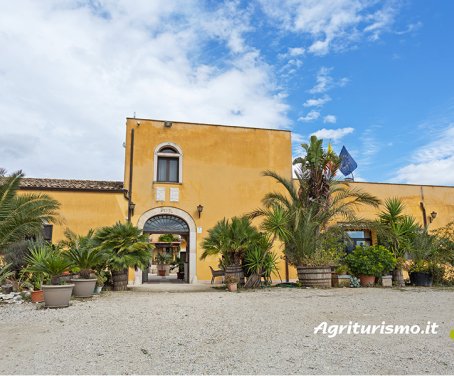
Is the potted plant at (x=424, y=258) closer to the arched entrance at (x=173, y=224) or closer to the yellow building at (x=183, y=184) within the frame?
the yellow building at (x=183, y=184)

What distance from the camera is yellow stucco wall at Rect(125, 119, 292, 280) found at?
15.7 m

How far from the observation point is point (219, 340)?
4723mm

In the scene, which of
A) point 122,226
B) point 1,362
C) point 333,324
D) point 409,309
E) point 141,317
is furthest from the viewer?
point 122,226

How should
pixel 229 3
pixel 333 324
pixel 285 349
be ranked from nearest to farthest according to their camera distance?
pixel 285 349, pixel 333 324, pixel 229 3

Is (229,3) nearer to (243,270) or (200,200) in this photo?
(243,270)

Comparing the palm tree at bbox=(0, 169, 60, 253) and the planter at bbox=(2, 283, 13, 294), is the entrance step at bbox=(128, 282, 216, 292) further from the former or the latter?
the palm tree at bbox=(0, 169, 60, 253)

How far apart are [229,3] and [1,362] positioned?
7.05 m

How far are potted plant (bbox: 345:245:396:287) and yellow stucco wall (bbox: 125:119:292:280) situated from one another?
562 centimetres

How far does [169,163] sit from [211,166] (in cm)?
176

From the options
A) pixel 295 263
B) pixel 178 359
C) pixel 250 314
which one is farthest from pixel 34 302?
pixel 295 263

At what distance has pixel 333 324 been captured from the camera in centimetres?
558

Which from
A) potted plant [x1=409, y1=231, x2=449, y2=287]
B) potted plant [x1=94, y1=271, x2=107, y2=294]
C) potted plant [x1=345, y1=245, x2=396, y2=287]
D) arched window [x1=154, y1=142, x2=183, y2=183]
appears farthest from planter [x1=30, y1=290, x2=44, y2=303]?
potted plant [x1=409, y1=231, x2=449, y2=287]

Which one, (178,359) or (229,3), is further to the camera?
(229,3)

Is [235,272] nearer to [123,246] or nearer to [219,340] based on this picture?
[123,246]
